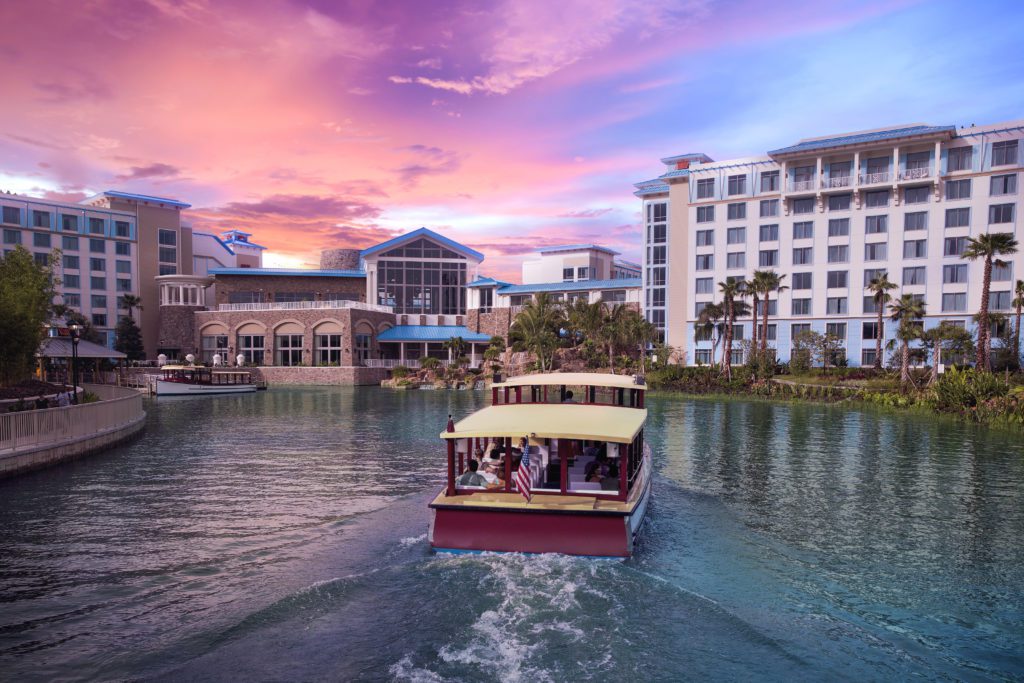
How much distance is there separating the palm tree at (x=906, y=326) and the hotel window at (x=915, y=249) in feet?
20.1

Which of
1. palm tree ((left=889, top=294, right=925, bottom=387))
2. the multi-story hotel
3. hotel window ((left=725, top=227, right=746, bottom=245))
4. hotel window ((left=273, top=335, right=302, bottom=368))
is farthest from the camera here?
hotel window ((left=273, top=335, right=302, bottom=368))

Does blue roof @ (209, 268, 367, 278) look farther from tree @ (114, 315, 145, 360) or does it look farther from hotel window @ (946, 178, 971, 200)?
hotel window @ (946, 178, 971, 200)

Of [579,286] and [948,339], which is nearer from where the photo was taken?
[948,339]

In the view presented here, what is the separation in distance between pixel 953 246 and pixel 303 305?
75080mm

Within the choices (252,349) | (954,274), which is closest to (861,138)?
(954,274)

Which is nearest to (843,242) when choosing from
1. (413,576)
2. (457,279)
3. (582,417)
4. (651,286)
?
(651,286)

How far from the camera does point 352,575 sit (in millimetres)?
13609

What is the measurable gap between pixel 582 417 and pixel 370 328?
75424 mm

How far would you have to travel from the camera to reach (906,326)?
179ft

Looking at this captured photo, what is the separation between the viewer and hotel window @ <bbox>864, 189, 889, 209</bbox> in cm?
6750

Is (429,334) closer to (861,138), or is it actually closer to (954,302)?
(861,138)

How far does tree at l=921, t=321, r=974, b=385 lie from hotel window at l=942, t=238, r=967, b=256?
27.2 feet

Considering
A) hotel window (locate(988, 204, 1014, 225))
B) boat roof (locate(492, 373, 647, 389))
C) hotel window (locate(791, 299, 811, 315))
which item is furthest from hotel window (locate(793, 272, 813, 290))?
boat roof (locate(492, 373, 647, 389))

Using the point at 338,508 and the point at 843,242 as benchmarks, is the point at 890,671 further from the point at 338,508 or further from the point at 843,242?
the point at 843,242
